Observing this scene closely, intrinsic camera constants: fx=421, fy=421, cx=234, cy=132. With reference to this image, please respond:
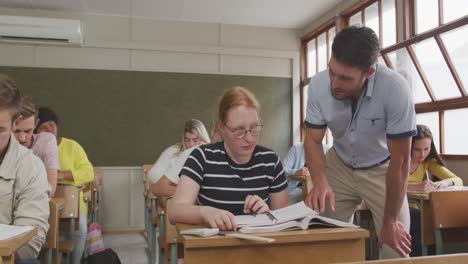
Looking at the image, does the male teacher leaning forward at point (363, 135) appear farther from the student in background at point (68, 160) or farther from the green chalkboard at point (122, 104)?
the green chalkboard at point (122, 104)

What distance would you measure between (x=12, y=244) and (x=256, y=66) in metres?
5.26

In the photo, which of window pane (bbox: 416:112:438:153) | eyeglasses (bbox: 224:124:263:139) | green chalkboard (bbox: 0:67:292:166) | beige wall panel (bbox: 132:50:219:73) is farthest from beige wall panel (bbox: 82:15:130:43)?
eyeglasses (bbox: 224:124:263:139)

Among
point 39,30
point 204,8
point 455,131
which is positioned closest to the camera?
point 455,131

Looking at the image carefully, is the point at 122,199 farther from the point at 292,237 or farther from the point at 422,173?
the point at 292,237

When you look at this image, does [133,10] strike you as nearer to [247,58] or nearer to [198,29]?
[198,29]

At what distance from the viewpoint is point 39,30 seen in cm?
519

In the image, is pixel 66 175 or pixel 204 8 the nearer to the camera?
pixel 66 175

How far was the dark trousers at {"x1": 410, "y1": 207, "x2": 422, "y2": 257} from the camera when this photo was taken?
2.89 m

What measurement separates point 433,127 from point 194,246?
3.36 metres

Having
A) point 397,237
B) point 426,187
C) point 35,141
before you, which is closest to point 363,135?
point 397,237

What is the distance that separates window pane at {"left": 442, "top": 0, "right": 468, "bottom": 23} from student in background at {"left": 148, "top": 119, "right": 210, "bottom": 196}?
7.42 ft

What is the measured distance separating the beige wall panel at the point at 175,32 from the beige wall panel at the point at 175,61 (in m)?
0.16

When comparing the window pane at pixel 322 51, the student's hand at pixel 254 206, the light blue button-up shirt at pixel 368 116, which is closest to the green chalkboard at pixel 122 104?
the window pane at pixel 322 51

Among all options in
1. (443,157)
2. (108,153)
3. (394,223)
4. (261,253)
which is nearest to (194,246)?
(261,253)
